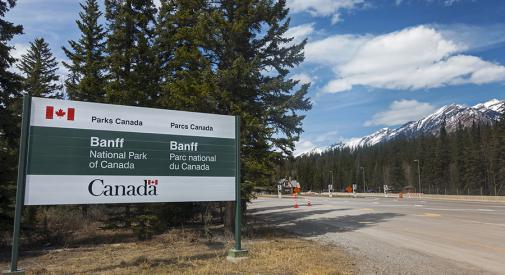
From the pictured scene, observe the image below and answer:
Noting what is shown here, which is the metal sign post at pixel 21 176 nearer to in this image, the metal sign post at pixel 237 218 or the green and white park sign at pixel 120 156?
the green and white park sign at pixel 120 156

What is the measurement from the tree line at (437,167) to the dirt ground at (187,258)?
7686 centimetres

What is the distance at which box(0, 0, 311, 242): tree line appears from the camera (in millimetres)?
13672

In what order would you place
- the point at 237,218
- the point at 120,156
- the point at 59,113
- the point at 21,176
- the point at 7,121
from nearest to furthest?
1. the point at 21,176
2. the point at 59,113
3. the point at 120,156
4. the point at 237,218
5. the point at 7,121

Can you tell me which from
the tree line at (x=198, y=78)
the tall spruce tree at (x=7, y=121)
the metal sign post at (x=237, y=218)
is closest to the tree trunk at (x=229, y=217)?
the tree line at (x=198, y=78)

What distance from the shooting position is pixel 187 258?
10000 millimetres

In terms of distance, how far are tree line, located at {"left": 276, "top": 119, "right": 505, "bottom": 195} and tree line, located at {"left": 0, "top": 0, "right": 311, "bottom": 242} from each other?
7406cm

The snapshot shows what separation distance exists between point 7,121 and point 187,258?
24.2 feet

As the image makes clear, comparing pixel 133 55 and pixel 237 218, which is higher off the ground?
pixel 133 55

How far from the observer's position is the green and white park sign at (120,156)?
8.43 meters

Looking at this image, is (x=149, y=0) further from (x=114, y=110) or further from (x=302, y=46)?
(x=114, y=110)

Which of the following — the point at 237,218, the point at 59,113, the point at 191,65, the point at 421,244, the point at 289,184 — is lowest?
the point at 421,244

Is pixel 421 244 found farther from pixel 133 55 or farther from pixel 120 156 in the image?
pixel 133 55

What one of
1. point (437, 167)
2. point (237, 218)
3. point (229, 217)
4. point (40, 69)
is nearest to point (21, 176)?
point (237, 218)

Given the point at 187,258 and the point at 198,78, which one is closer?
the point at 187,258
